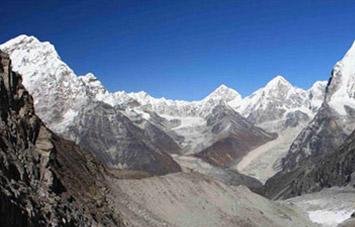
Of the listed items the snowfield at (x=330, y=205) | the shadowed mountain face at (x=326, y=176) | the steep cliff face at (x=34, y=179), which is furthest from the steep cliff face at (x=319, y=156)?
the steep cliff face at (x=34, y=179)

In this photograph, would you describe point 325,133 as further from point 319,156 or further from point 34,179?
point 34,179

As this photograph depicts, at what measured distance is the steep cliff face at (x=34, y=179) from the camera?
1021 inches

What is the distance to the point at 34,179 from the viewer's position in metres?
32.0

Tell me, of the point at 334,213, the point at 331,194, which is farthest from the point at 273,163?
the point at 334,213

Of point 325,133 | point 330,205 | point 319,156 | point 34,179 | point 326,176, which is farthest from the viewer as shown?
point 325,133

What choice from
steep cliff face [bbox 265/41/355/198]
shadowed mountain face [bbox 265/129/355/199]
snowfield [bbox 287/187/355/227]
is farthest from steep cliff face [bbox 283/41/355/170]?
snowfield [bbox 287/187/355/227]

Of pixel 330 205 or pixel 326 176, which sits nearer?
pixel 330 205

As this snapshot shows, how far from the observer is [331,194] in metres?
91.5

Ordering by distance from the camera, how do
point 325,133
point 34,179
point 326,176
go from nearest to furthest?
point 34,179 → point 326,176 → point 325,133

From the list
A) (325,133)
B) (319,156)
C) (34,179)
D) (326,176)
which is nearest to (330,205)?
(326,176)

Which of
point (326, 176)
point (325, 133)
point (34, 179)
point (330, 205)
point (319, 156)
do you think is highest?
point (325, 133)

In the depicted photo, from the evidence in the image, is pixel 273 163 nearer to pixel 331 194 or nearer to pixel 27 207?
pixel 331 194

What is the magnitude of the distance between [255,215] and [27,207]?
38143mm

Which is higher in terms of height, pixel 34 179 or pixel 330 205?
pixel 330 205
